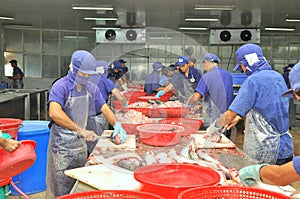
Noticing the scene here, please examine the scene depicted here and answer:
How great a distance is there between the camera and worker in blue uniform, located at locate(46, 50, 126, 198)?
7.90 ft

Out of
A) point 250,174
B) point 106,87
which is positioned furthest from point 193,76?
point 250,174

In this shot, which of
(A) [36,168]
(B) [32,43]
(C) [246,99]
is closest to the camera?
(C) [246,99]

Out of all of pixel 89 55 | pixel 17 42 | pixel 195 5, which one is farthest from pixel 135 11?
pixel 89 55

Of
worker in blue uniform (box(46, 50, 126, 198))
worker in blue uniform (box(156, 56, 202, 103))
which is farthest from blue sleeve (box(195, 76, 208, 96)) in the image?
worker in blue uniform (box(46, 50, 126, 198))

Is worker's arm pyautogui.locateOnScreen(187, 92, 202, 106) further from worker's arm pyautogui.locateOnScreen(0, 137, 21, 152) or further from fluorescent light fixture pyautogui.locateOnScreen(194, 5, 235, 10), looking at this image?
fluorescent light fixture pyautogui.locateOnScreen(194, 5, 235, 10)

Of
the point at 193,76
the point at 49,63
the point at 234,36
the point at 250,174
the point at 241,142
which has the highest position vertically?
the point at 234,36

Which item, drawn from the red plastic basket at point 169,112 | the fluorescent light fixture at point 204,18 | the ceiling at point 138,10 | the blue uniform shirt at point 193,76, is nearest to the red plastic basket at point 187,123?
the red plastic basket at point 169,112

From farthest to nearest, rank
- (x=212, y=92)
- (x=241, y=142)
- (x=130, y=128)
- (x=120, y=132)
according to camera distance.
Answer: (x=241, y=142) → (x=212, y=92) → (x=130, y=128) → (x=120, y=132)

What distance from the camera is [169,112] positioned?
317 centimetres

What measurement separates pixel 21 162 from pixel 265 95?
1.56 meters

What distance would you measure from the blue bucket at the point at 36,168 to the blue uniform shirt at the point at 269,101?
211 centimetres

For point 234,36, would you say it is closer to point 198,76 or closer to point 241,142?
point 241,142

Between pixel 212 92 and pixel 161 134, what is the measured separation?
49.2 inches

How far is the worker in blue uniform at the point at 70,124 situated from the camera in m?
2.41
